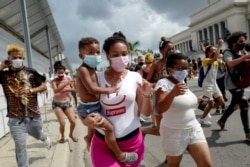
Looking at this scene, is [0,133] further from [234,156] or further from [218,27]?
[218,27]

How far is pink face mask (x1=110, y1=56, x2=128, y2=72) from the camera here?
281cm

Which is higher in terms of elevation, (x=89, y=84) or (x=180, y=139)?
(x=89, y=84)

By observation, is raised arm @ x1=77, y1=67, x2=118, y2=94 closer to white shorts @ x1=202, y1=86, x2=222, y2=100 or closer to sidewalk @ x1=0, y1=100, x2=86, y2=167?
sidewalk @ x1=0, y1=100, x2=86, y2=167

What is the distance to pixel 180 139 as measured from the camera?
3.44 meters

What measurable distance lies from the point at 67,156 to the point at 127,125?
11.5 ft

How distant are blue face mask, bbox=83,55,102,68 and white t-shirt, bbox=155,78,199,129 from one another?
819 mm

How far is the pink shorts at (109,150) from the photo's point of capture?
2.83 m

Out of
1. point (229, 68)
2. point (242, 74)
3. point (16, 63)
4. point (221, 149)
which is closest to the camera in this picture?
point (16, 63)

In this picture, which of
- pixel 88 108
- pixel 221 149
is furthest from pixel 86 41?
pixel 221 149

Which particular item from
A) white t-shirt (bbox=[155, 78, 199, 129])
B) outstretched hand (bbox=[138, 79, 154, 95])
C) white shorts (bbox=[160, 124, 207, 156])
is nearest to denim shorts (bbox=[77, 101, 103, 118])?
outstretched hand (bbox=[138, 79, 154, 95])

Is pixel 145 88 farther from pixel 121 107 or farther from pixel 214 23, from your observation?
pixel 214 23

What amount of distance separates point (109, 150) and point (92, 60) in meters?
0.73

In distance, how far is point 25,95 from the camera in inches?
174

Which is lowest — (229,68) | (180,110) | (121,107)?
(180,110)
